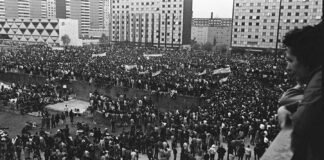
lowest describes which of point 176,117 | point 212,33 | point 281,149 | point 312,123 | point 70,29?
point 176,117

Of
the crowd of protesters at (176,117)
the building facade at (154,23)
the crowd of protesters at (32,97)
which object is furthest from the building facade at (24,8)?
the crowd of protesters at (32,97)

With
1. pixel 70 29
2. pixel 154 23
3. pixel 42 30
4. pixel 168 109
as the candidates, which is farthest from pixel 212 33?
pixel 168 109

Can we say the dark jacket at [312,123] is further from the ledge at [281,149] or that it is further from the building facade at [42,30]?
the building facade at [42,30]

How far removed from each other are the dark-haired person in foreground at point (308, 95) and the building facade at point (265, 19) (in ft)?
290

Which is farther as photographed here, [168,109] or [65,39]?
[65,39]

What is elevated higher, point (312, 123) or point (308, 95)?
point (308, 95)

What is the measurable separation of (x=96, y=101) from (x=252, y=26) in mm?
71866

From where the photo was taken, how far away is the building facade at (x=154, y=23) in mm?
111519

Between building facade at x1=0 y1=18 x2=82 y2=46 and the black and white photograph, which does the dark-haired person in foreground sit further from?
building facade at x1=0 y1=18 x2=82 y2=46

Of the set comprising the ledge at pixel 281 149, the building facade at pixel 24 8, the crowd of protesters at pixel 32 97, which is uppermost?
the building facade at pixel 24 8

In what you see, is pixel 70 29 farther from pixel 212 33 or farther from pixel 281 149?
pixel 281 149

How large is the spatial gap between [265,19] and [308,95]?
308 ft

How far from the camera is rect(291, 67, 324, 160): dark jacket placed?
1.72 metres

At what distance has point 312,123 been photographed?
5.70 feet
